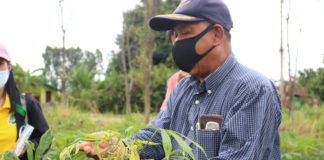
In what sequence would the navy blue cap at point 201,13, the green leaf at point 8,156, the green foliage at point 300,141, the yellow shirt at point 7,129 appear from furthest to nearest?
the green foliage at point 300,141
the yellow shirt at point 7,129
the navy blue cap at point 201,13
the green leaf at point 8,156

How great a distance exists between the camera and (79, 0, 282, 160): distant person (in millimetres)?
1407

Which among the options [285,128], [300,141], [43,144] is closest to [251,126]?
[43,144]

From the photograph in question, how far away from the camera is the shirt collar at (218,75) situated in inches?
65.9

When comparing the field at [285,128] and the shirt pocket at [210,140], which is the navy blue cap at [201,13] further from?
the field at [285,128]

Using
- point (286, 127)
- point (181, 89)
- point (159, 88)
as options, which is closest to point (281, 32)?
point (286, 127)

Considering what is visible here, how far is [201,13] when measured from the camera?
5.41 feet

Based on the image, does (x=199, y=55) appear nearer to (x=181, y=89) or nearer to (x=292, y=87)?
(x=181, y=89)

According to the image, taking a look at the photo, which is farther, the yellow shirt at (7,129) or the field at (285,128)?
the field at (285,128)

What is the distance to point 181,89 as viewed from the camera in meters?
1.94

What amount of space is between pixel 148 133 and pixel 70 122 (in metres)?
5.79

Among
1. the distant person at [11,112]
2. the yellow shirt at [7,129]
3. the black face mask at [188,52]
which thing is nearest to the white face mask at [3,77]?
the distant person at [11,112]

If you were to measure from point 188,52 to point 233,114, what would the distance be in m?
0.45

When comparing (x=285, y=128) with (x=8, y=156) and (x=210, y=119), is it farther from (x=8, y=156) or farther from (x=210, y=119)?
(x=8, y=156)

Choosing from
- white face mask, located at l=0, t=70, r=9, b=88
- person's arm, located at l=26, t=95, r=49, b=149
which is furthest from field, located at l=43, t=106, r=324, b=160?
white face mask, located at l=0, t=70, r=9, b=88
